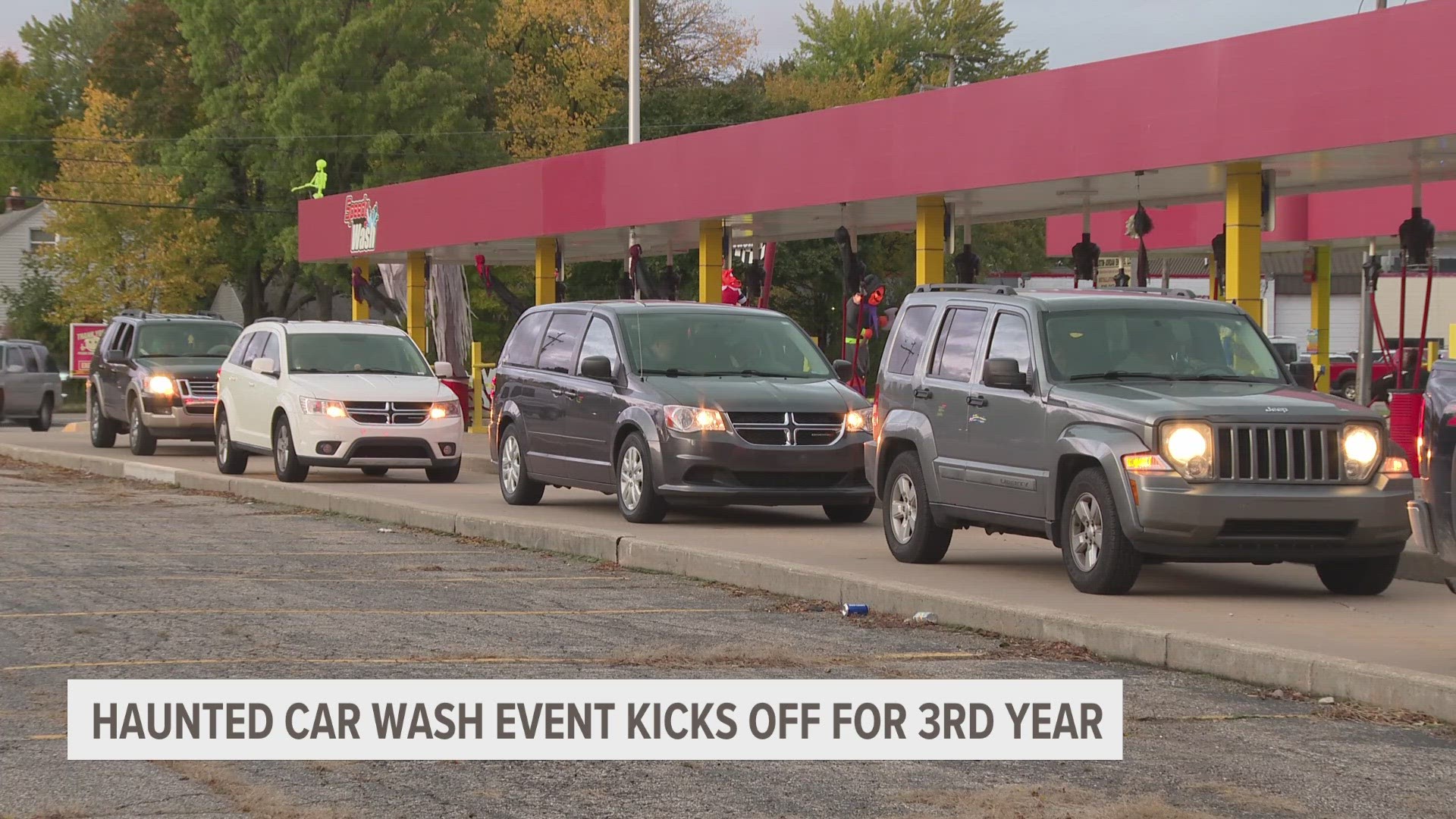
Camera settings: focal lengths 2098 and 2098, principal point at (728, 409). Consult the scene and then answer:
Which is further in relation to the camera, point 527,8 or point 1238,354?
point 527,8

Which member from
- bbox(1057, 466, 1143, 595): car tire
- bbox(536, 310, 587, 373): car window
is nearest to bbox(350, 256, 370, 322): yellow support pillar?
bbox(536, 310, 587, 373): car window

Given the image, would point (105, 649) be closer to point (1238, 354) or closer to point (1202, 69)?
point (1238, 354)

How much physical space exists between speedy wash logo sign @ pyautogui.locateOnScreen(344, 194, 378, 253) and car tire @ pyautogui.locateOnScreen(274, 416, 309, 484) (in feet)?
47.1

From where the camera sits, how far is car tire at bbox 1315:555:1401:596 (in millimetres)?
12500

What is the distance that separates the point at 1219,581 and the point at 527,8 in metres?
71.3

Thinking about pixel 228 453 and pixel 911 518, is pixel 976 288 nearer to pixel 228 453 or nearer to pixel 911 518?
pixel 911 518

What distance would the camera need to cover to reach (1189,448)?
39.4ft

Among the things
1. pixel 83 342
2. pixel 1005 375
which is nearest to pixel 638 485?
pixel 1005 375

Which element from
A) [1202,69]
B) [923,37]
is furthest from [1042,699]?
[923,37]

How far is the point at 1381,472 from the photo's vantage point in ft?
40.2

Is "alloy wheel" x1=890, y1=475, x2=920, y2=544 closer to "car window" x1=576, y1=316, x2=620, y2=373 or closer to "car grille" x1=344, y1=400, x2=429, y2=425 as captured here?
"car window" x1=576, y1=316, x2=620, y2=373

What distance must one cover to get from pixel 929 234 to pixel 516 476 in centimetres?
650

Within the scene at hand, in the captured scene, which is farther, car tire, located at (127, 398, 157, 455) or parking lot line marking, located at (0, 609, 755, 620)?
car tire, located at (127, 398, 157, 455)

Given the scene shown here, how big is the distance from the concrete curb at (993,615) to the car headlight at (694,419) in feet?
5.32
